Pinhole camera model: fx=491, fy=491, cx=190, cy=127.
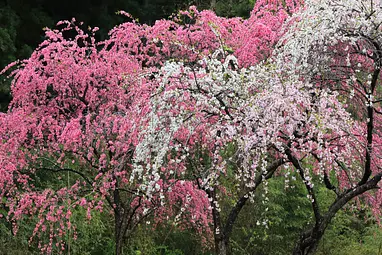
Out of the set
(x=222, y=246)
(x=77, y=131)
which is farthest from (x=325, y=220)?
(x=77, y=131)

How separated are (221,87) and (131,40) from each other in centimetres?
324

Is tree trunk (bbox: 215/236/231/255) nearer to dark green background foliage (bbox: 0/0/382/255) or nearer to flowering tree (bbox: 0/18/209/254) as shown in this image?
flowering tree (bbox: 0/18/209/254)

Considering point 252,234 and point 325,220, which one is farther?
point 252,234

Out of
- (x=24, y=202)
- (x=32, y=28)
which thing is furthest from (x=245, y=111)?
(x=32, y=28)

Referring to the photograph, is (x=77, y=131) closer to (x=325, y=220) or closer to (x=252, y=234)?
(x=325, y=220)

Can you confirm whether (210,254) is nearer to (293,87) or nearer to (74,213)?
(74,213)

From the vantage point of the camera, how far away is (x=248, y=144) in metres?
3.98

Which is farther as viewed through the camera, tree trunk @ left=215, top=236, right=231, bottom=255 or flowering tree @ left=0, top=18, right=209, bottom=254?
flowering tree @ left=0, top=18, right=209, bottom=254

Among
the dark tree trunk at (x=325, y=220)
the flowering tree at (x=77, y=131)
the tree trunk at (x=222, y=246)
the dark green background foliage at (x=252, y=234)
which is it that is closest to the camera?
the dark tree trunk at (x=325, y=220)

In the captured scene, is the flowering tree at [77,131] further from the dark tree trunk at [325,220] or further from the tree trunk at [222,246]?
the dark tree trunk at [325,220]

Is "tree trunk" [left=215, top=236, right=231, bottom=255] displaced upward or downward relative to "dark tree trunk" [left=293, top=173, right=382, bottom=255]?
downward

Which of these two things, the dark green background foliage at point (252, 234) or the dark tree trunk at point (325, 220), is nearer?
the dark tree trunk at point (325, 220)

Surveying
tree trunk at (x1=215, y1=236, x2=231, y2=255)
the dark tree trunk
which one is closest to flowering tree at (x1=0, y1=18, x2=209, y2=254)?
tree trunk at (x1=215, y1=236, x2=231, y2=255)

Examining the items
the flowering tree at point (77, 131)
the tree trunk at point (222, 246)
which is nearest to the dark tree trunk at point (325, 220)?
the tree trunk at point (222, 246)
